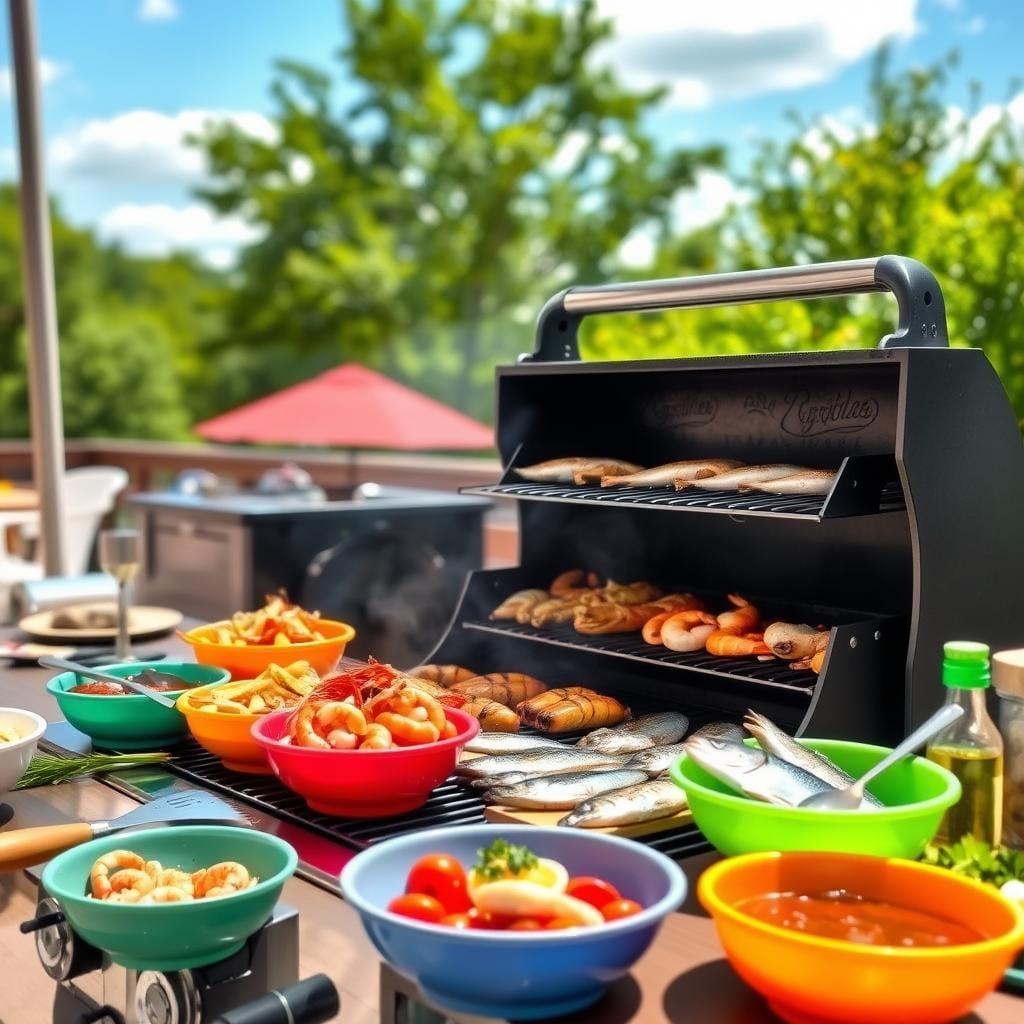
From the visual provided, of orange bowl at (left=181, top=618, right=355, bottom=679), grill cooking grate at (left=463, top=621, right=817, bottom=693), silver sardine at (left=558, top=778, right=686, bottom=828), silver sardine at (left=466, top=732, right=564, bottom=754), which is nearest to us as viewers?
silver sardine at (left=558, top=778, right=686, bottom=828)

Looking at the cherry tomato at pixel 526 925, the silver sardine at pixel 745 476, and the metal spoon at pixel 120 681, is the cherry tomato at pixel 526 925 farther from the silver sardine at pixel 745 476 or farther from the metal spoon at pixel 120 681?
the silver sardine at pixel 745 476

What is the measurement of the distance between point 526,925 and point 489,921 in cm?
3

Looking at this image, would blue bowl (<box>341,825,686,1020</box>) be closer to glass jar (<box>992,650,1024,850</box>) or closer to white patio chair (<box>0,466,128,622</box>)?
glass jar (<box>992,650,1024,850</box>)

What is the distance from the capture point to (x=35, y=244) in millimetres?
3609

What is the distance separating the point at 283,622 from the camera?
6.87 feet

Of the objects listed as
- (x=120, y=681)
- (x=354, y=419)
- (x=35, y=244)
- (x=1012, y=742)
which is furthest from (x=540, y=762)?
(x=354, y=419)

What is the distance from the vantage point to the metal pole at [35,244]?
3.52 metres

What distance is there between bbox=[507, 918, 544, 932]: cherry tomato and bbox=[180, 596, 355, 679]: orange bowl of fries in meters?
1.00

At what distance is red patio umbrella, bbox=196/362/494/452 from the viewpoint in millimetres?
5070

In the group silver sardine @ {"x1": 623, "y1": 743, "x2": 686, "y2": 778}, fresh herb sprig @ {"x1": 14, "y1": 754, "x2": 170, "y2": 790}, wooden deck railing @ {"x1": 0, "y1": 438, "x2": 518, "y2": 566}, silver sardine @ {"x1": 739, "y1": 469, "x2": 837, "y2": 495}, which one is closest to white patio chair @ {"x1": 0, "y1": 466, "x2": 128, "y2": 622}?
wooden deck railing @ {"x1": 0, "y1": 438, "x2": 518, "y2": 566}

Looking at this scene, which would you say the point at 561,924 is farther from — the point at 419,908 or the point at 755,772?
the point at 755,772

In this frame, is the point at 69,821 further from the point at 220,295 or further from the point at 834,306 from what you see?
the point at 220,295

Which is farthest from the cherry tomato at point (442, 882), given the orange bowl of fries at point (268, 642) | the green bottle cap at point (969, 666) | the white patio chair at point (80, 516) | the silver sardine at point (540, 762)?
the white patio chair at point (80, 516)

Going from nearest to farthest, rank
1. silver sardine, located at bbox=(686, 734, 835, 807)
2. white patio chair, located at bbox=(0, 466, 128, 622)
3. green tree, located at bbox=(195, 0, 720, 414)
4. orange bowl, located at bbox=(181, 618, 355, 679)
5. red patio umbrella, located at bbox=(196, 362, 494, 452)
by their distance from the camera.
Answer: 1. silver sardine, located at bbox=(686, 734, 835, 807)
2. orange bowl, located at bbox=(181, 618, 355, 679)
3. red patio umbrella, located at bbox=(196, 362, 494, 452)
4. white patio chair, located at bbox=(0, 466, 128, 622)
5. green tree, located at bbox=(195, 0, 720, 414)
